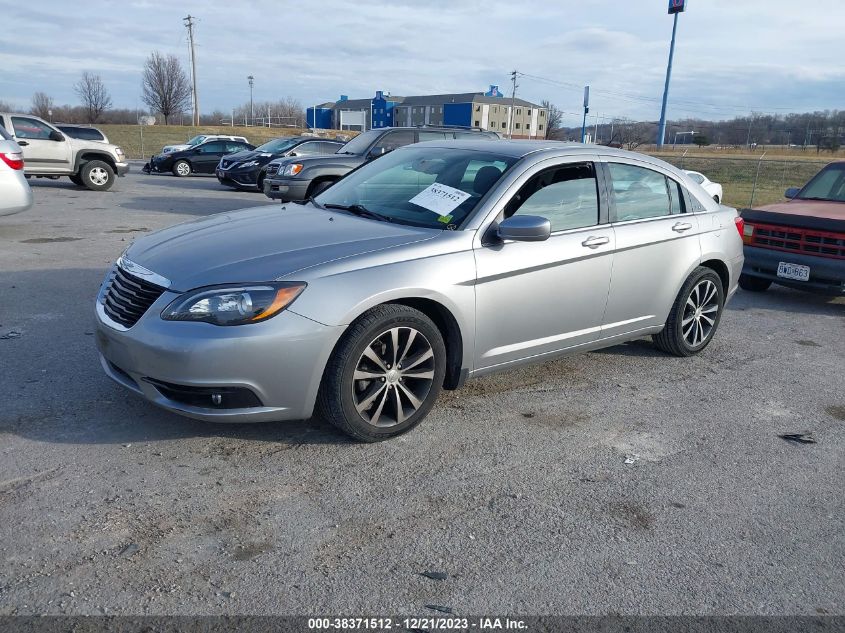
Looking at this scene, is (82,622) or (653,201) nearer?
(82,622)

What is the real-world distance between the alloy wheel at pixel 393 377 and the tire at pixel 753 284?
6.08 m

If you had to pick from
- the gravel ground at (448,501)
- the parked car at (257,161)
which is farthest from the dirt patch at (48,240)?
the parked car at (257,161)

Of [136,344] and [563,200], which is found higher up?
[563,200]

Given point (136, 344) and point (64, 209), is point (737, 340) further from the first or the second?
point (64, 209)

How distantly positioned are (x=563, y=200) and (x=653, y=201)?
3.39 feet

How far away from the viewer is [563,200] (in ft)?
15.5

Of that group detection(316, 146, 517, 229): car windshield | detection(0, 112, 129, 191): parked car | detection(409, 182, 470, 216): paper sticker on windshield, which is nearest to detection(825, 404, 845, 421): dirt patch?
detection(316, 146, 517, 229): car windshield

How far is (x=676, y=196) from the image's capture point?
18.3 feet

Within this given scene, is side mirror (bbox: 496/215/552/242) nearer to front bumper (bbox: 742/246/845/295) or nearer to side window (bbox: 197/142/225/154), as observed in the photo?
front bumper (bbox: 742/246/845/295)

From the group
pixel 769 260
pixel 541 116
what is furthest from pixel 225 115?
pixel 769 260

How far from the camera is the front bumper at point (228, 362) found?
3434mm

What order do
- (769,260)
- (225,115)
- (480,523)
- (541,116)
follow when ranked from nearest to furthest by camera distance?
(480,523)
(769,260)
(541,116)
(225,115)

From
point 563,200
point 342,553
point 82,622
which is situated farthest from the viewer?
point 563,200

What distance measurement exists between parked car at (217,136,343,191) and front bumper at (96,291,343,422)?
16222mm
